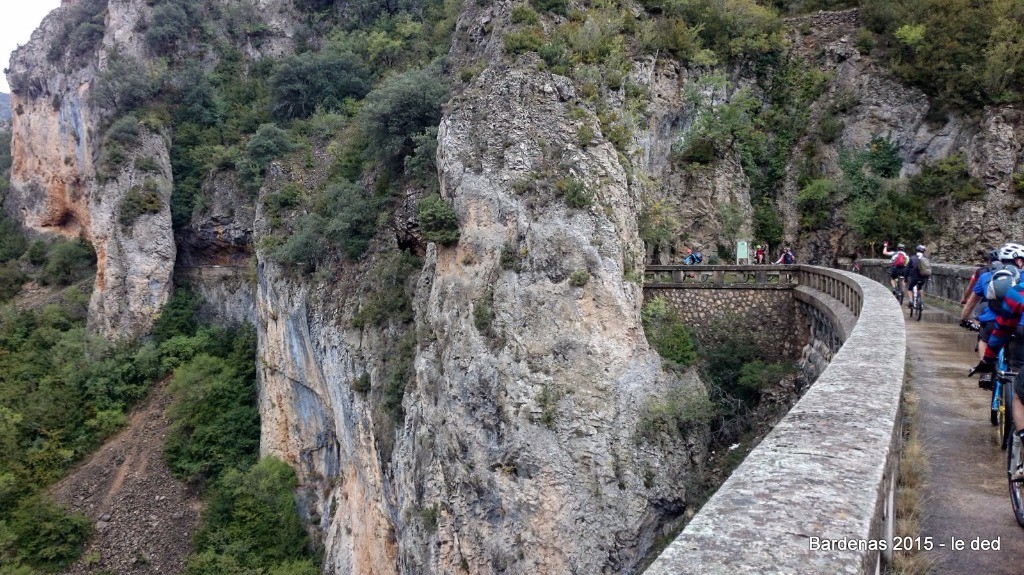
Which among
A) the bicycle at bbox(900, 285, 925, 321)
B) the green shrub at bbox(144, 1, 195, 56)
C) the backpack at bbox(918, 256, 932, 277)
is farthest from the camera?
the green shrub at bbox(144, 1, 195, 56)

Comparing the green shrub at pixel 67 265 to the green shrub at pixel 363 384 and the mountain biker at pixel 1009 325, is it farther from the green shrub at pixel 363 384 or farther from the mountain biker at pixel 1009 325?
the mountain biker at pixel 1009 325

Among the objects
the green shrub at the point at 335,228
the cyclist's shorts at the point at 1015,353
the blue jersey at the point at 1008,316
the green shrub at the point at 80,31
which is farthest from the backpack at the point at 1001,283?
the green shrub at the point at 80,31

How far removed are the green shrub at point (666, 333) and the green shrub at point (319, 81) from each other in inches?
828

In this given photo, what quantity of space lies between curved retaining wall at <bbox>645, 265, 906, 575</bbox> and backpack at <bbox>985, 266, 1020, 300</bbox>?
4.00 ft

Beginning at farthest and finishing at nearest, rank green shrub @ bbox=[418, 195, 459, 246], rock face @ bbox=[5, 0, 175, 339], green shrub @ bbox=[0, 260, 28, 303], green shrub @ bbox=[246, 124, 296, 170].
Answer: green shrub @ bbox=[0, 260, 28, 303] < rock face @ bbox=[5, 0, 175, 339] < green shrub @ bbox=[246, 124, 296, 170] < green shrub @ bbox=[418, 195, 459, 246]

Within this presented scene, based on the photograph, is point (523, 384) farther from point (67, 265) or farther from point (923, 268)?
point (67, 265)

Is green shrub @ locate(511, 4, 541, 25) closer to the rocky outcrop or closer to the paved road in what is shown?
the rocky outcrop

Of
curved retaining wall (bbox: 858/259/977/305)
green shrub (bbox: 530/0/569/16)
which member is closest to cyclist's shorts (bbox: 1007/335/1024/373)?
curved retaining wall (bbox: 858/259/977/305)

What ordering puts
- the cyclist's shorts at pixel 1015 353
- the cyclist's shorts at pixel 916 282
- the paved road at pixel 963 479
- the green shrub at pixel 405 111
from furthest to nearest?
the green shrub at pixel 405 111
the cyclist's shorts at pixel 916 282
the cyclist's shorts at pixel 1015 353
the paved road at pixel 963 479

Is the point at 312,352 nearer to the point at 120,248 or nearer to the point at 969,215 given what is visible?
the point at 120,248

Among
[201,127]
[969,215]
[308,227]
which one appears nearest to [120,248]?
[201,127]

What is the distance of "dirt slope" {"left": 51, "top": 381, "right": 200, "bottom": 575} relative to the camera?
20141 millimetres

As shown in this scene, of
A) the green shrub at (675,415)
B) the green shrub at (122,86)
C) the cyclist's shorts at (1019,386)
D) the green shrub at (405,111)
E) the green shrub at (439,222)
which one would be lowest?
the green shrub at (675,415)

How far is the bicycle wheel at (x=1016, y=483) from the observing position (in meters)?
3.29
